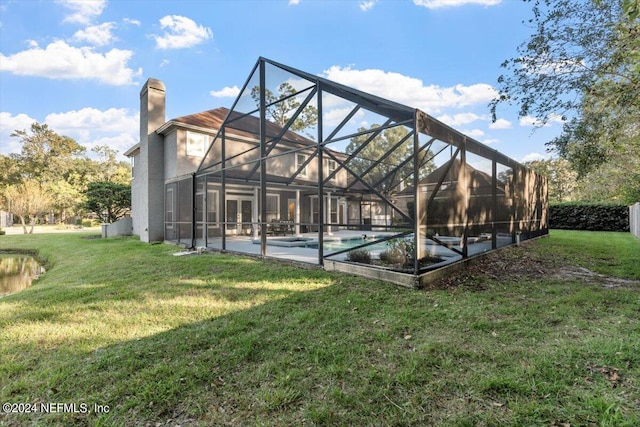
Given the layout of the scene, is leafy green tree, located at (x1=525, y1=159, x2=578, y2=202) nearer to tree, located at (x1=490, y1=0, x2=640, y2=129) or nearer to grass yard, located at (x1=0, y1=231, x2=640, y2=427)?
tree, located at (x1=490, y1=0, x2=640, y2=129)

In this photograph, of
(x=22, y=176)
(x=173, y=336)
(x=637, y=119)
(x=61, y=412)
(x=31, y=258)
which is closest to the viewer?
(x=61, y=412)

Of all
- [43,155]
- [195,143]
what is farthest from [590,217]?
[43,155]

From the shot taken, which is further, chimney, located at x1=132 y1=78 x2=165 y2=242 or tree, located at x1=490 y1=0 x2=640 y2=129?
chimney, located at x1=132 y1=78 x2=165 y2=242

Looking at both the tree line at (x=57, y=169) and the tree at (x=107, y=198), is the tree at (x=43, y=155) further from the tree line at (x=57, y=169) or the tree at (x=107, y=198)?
the tree at (x=107, y=198)

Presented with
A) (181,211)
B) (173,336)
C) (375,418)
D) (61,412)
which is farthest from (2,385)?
(181,211)

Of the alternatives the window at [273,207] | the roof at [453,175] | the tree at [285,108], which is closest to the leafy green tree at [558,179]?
the window at [273,207]

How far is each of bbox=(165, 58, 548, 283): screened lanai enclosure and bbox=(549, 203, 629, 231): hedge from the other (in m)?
8.94

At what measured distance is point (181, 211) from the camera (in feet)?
38.7

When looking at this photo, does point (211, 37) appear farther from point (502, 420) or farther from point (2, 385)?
point (502, 420)

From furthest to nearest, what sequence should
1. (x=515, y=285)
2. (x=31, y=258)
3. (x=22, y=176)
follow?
(x=22, y=176), (x=31, y=258), (x=515, y=285)

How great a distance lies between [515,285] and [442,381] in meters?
3.90

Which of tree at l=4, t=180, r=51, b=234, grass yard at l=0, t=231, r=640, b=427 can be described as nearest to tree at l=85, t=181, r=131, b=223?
tree at l=4, t=180, r=51, b=234

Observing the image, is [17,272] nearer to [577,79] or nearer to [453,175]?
[453,175]

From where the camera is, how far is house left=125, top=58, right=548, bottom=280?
5.95m
